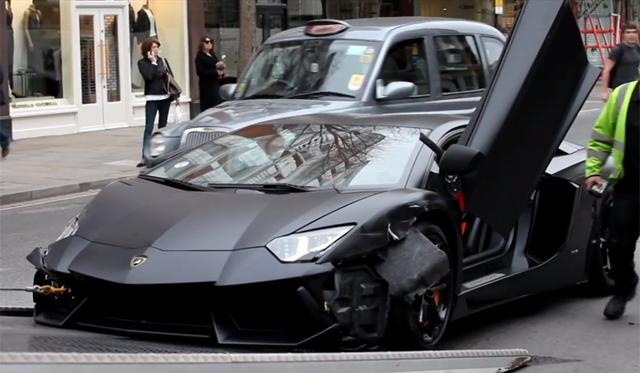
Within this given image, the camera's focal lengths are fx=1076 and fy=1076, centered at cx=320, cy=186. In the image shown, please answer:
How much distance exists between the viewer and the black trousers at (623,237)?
664cm

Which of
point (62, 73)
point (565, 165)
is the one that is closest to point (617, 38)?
point (62, 73)

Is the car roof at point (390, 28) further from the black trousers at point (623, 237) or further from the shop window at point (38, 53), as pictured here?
the shop window at point (38, 53)

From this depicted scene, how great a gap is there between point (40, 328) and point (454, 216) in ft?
7.58

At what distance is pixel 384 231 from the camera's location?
5.42m

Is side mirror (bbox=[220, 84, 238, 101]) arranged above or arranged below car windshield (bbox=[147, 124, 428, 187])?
above

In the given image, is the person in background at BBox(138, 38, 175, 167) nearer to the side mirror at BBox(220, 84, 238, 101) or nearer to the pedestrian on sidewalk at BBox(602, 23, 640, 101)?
the side mirror at BBox(220, 84, 238, 101)

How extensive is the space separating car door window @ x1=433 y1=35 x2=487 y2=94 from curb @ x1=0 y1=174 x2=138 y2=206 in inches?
208

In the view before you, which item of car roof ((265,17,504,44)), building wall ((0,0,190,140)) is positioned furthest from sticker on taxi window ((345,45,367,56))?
building wall ((0,0,190,140))

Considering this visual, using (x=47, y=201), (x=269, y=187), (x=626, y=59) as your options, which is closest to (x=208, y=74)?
(x=47, y=201)

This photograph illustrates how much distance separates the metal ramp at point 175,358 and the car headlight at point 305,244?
0.47m

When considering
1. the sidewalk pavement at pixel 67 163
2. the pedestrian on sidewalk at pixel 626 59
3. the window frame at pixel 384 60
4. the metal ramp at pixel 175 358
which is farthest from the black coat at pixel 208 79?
the metal ramp at pixel 175 358

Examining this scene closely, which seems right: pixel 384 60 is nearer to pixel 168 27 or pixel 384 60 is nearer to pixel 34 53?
pixel 34 53

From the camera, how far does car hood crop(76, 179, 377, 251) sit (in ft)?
17.6

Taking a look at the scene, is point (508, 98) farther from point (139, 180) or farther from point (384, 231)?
point (139, 180)
